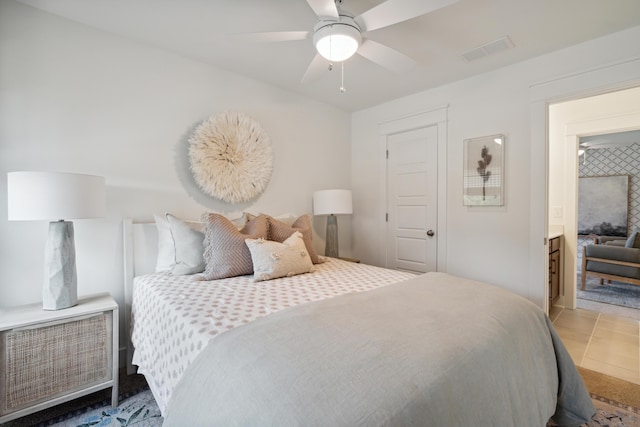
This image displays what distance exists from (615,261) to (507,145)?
274 centimetres

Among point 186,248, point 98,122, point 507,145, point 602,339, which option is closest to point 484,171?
point 507,145

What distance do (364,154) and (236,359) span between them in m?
3.36

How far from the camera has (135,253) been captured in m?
2.22

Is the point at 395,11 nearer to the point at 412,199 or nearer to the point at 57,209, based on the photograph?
the point at 57,209

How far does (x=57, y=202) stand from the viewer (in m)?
1.60

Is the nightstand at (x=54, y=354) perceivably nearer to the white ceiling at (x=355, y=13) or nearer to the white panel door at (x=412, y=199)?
the white ceiling at (x=355, y=13)

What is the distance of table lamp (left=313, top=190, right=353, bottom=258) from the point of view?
3.26 metres

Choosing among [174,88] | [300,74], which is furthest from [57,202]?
[300,74]

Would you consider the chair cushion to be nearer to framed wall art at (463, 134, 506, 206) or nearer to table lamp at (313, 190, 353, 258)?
framed wall art at (463, 134, 506, 206)

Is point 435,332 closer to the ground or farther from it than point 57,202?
closer to the ground

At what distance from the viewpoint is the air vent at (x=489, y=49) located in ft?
7.51

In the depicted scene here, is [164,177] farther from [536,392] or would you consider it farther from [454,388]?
[536,392]

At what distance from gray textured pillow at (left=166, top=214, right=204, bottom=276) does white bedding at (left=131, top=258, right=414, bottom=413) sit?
9 cm

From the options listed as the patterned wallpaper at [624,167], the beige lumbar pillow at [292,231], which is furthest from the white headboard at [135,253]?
the patterned wallpaper at [624,167]
